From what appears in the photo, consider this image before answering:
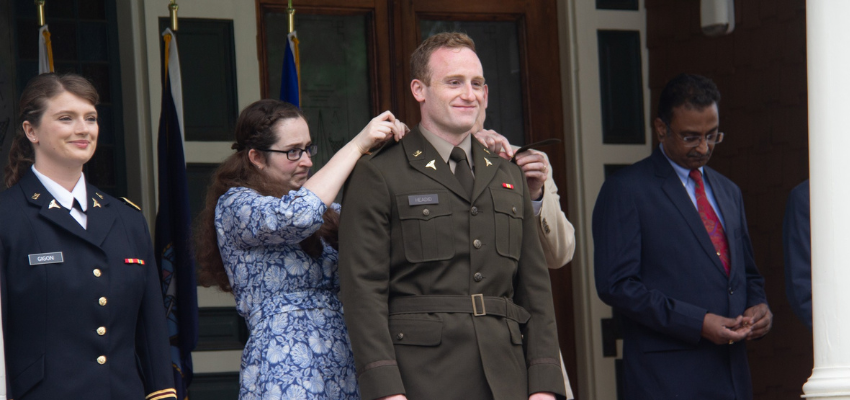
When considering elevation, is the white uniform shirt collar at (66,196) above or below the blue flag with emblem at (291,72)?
below

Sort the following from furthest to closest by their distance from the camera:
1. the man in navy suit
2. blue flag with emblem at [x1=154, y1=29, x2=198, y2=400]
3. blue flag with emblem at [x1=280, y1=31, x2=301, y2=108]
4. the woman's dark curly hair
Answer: blue flag with emblem at [x1=280, y1=31, x2=301, y2=108], blue flag with emblem at [x1=154, y1=29, x2=198, y2=400], the man in navy suit, the woman's dark curly hair

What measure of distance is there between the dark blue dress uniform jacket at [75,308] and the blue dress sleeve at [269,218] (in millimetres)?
318

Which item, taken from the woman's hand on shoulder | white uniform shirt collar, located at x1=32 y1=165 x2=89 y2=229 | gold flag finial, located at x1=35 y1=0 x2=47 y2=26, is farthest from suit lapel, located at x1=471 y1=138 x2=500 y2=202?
gold flag finial, located at x1=35 y1=0 x2=47 y2=26

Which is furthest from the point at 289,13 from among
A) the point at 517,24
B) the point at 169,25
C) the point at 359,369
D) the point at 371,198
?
the point at 359,369

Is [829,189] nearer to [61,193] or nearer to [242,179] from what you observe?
[242,179]

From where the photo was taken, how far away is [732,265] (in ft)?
14.7

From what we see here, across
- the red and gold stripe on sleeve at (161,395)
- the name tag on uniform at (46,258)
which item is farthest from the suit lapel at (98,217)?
the red and gold stripe on sleeve at (161,395)

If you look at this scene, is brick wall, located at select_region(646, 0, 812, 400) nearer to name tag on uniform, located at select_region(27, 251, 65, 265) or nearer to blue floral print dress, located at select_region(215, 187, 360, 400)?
blue floral print dress, located at select_region(215, 187, 360, 400)

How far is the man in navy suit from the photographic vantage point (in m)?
4.36

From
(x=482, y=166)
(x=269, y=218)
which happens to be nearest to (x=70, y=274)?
(x=269, y=218)

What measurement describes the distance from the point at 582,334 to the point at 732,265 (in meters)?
1.47

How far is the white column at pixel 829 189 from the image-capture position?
3.56 metres

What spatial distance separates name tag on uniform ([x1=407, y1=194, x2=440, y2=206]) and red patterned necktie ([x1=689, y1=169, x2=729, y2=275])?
1.76 metres

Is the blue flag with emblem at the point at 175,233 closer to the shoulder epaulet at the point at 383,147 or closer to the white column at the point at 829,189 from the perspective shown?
the shoulder epaulet at the point at 383,147
